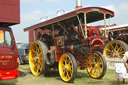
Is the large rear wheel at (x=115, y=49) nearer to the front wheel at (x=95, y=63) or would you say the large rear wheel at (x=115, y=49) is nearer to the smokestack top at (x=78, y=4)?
the front wheel at (x=95, y=63)

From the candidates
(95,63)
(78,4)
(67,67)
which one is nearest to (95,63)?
(95,63)

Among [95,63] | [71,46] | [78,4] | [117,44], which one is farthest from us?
[117,44]

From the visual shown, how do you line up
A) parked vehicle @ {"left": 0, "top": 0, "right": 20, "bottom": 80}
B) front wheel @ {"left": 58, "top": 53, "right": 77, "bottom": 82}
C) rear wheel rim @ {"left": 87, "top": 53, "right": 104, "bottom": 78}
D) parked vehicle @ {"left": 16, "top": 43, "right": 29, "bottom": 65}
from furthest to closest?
1. parked vehicle @ {"left": 16, "top": 43, "right": 29, "bottom": 65}
2. rear wheel rim @ {"left": 87, "top": 53, "right": 104, "bottom": 78}
3. front wheel @ {"left": 58, "top": 53, "right": 77, "bottom": 82}
4. parked vehicle @ {"left": 0, "top": 0, "right": 20, "bottom": 80}

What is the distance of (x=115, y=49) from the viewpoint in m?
9.69

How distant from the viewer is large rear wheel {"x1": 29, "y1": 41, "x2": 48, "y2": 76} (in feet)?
25.3

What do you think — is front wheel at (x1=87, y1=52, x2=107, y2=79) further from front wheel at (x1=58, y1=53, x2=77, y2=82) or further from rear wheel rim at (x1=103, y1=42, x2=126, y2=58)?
rear wheel rim at (x1=103, y1=42, x2=126, y2=58)

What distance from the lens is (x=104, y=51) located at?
400 inches

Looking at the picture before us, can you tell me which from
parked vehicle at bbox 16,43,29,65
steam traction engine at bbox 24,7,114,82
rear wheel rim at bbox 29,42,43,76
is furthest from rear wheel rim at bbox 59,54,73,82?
parked vehicle at bbox 16,43,29,65

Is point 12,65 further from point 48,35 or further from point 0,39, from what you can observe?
point 48,35

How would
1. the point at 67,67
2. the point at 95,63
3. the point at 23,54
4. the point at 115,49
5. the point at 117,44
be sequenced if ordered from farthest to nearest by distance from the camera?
the point at 23,54
the point at 115,49
the point at 117,44
the point at 95,63
the point at 67,67

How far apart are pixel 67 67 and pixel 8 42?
7.19 ft

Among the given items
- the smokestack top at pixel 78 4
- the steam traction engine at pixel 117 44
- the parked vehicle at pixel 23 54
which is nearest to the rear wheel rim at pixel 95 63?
the steam traction engine at pixel 117 44

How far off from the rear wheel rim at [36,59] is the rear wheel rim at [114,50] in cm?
387

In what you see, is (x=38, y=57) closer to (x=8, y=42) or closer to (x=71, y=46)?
(x=71, y=46)
